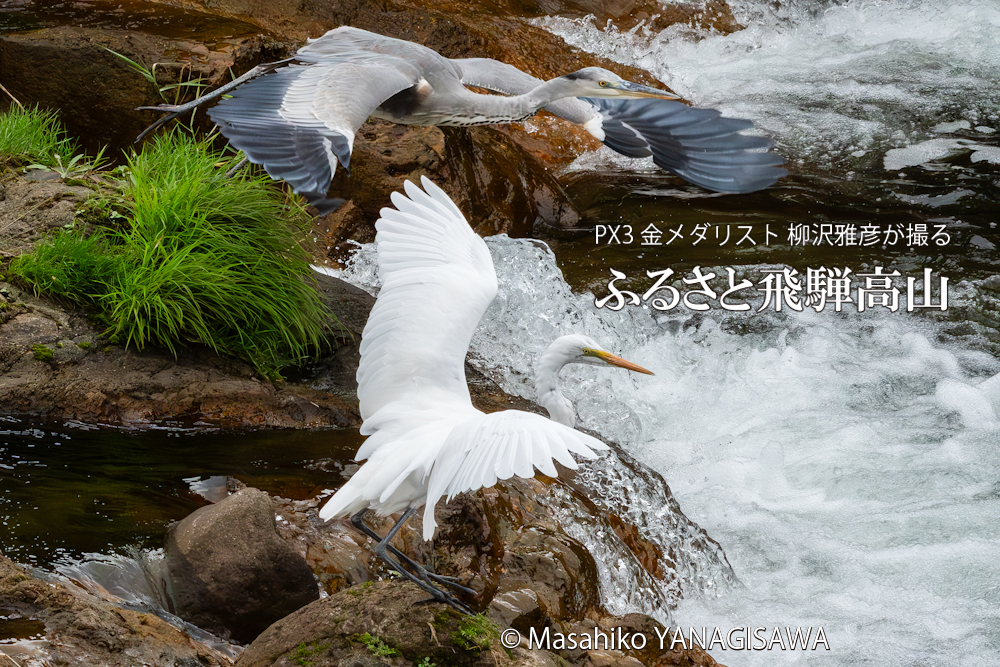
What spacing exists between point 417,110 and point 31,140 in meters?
1.85

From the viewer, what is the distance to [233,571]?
249 cm

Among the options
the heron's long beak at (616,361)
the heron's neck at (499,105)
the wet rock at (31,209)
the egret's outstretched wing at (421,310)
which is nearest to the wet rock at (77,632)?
the egret's outstretched wing at (421,310)

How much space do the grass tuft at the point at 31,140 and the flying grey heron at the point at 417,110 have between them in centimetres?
115

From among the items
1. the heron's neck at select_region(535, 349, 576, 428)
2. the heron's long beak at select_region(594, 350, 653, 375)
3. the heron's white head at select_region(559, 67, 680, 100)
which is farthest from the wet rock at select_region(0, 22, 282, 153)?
the heron's long beak at select_region(594, 350, 653, 375)

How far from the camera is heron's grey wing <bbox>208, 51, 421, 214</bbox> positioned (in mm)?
3027

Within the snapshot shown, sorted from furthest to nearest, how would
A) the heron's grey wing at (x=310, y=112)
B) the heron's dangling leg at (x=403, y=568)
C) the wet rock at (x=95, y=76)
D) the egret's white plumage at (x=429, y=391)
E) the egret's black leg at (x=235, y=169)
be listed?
the wet rock at (x=95, y=76)
the egret's black leg at (x=235, y=169)
the heron's grey wing at (x=310, y=112)
the heron's dangling leg at (x=403, y=568)
the egret's white plumage at (x=429, y=391)

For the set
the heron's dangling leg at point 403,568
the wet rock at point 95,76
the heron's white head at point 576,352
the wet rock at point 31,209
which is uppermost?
the wet rock at point 95,76

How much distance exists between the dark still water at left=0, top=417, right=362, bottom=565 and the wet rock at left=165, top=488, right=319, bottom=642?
19 cm

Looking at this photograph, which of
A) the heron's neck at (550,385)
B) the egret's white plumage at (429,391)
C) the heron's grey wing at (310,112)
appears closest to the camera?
the egret's white plumage at (429,391)

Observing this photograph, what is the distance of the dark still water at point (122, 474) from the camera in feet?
8.67

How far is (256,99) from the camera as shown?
3.48 metres

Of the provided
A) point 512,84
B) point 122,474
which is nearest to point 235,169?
point 512,84

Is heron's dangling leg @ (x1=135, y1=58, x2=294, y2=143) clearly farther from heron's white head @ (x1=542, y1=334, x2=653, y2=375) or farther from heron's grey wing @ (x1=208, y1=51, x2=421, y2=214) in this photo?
heron's white head @ (x1=542, y1=334, x2=653, y2=375)

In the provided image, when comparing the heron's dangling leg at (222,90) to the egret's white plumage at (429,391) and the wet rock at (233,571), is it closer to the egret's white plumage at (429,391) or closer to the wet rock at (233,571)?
the egret's white plumage at (429,391)
